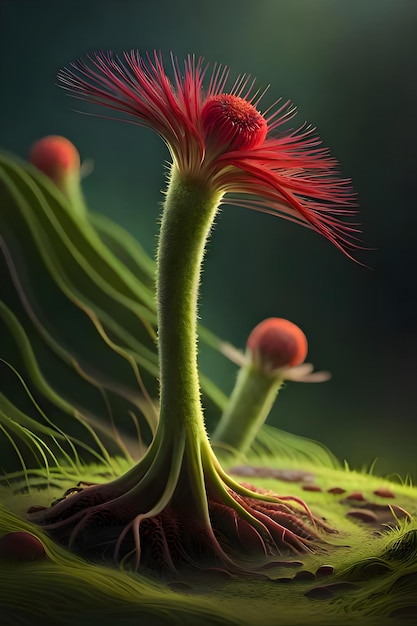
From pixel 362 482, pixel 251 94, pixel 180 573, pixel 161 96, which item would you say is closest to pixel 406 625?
pixel 180 573

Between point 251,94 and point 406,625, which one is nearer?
point 406,625

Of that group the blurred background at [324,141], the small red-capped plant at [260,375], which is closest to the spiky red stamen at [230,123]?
the blurred background at [324,141]

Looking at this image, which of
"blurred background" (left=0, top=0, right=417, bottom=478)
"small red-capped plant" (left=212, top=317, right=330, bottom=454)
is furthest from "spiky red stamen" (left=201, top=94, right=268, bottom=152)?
"small red-capped plant" (left=212, top=317, right=330, bottom=454)

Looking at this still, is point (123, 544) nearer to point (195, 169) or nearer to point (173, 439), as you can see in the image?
point (173, 439)

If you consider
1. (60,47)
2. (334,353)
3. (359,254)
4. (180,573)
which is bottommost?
(180,573)

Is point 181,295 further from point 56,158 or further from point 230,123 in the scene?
point 56,158
